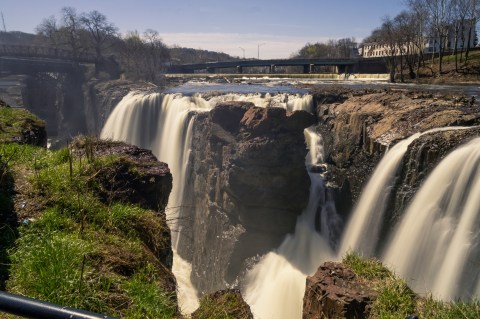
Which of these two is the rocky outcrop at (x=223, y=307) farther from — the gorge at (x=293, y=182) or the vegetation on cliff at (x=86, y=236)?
the gorge at (x=293, y=182)

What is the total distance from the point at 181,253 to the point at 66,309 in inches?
749

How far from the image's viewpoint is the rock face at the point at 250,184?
626 inches

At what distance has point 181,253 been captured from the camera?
19.8 m

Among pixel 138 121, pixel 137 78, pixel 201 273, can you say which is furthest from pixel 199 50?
pixel 201 273

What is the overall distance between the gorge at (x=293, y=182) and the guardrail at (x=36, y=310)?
9696 mm

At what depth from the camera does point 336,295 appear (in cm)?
550

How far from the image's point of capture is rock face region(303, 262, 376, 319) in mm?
5219

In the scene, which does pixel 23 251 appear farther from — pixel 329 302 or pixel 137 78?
pixel 137 78

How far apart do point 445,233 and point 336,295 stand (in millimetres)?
4785

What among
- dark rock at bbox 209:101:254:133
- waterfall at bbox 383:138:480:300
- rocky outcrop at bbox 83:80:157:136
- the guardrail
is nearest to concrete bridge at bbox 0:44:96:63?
rocky outcrop at bbox 83:80:157:136

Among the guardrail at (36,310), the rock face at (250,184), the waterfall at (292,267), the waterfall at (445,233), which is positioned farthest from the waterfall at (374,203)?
the guardrail at (36,310)

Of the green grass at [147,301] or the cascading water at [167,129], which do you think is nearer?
the green grass at [147,301]

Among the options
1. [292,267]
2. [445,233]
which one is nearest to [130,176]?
[445,233]

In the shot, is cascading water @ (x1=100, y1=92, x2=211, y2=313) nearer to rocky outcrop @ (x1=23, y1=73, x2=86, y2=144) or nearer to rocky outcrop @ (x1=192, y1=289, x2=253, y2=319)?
rocky outcrop @ (x1=192, y1=289, x2=253, y2=319)
